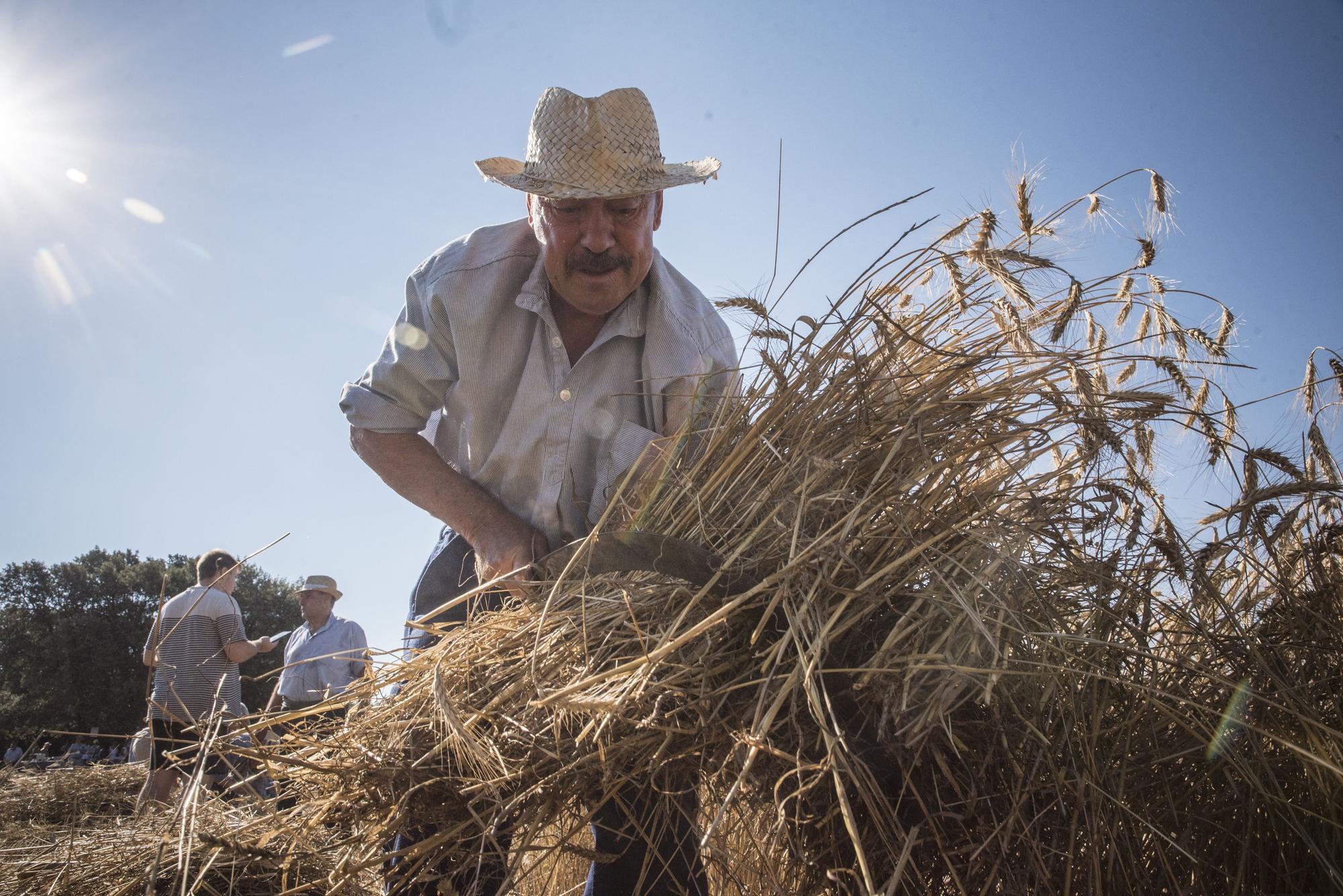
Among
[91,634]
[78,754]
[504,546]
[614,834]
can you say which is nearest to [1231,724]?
[614,834]

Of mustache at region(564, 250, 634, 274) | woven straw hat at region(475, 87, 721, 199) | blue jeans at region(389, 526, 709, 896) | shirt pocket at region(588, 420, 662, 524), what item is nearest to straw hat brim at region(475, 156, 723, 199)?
woven straw hat at region(475, 87, 721, 199)

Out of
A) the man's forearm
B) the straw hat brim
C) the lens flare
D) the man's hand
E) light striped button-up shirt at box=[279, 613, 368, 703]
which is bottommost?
light striped button-up shirt at box=[279, 613, 368, 703]

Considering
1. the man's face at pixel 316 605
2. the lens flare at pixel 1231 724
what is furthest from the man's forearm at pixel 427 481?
the man's face at pixel 316 605

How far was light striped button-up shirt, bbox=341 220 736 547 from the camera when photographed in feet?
5.82

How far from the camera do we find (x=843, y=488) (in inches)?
45.3

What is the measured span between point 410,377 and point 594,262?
1.74ft

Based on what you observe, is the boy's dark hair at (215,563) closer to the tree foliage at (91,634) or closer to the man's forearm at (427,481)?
the man's forearm at (427,481)

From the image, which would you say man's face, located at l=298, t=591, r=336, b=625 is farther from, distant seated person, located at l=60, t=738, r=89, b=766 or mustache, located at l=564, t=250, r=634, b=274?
mustache, located at l=564, t=250, r=634, b=274

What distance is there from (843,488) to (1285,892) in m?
0.90

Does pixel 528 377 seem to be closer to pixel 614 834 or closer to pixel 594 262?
pixel 594 262

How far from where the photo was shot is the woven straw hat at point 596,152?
176 centimetres

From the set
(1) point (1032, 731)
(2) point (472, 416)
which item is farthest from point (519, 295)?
(1) point (1032, 731)

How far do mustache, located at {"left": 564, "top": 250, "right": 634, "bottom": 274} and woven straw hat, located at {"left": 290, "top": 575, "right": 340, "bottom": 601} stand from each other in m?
4.27

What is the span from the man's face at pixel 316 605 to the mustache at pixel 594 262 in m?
4.32
